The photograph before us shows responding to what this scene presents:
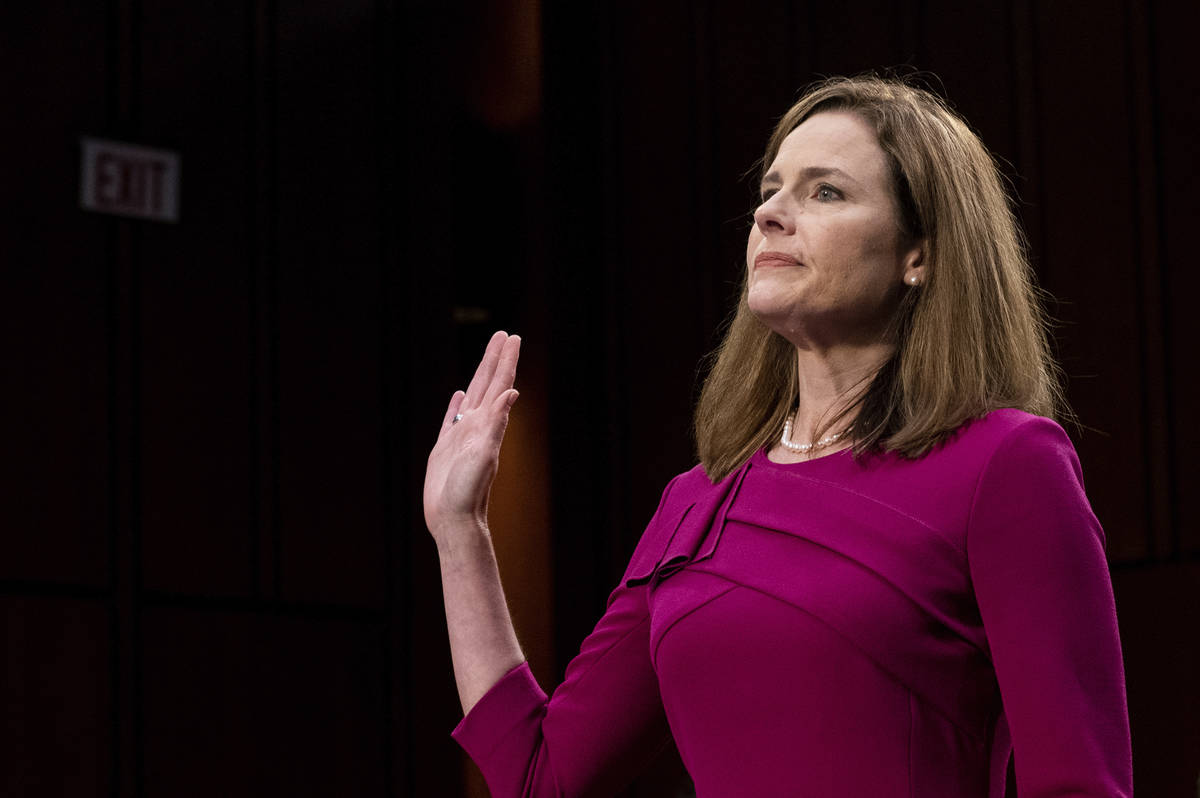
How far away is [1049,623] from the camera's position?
3.24 feet

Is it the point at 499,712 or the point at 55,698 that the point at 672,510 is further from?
the point at 55,698

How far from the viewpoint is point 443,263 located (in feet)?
11.8

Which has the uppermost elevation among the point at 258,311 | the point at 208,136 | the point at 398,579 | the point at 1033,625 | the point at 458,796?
the point at 208,136

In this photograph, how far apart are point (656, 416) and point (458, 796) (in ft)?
3.35

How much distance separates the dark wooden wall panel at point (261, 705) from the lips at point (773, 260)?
217cm

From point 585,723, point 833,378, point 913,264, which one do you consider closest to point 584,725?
point 585,723

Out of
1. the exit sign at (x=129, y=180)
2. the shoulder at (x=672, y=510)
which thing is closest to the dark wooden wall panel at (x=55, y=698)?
the exit sign at (x=129, y=180)

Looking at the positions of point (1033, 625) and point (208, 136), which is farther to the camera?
point (208, 136)

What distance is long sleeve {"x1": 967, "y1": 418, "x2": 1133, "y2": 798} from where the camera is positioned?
97cm

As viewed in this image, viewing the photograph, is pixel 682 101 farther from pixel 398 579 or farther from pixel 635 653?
pixel 635 653

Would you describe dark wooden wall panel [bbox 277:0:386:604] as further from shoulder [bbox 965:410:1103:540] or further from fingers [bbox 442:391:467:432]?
shoulder [bbox 965:410:1103:540]

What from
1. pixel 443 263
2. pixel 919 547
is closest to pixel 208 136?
pixel 443 263

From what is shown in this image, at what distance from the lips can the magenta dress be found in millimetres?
167

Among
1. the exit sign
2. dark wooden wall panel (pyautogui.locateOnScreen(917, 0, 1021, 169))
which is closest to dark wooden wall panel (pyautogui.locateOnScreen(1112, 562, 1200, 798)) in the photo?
dark wooden wall panel (pyautogui.locateOnScreen(917, 0, 1021, 169))
